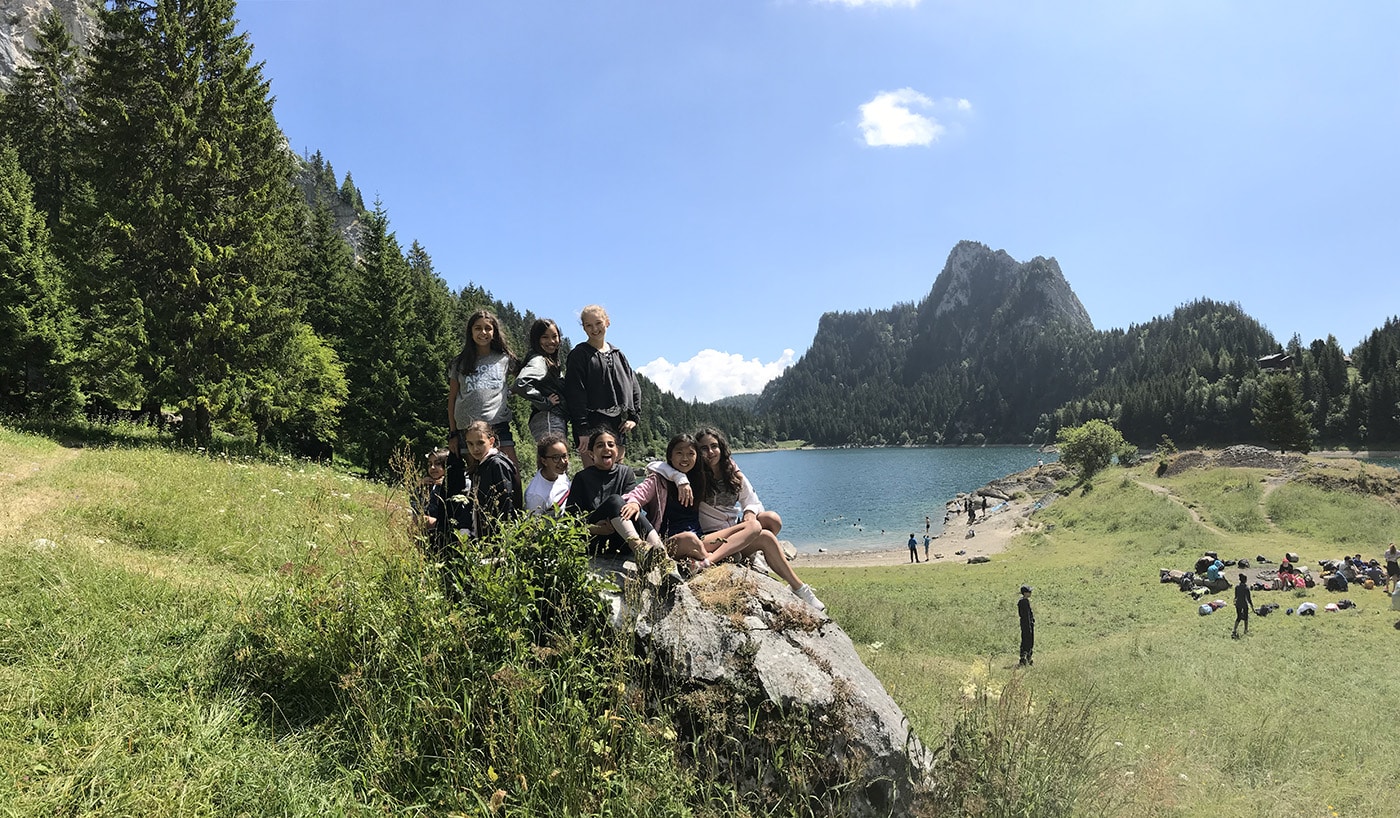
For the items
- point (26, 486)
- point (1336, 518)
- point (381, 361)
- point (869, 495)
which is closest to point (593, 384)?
point (26, 486)

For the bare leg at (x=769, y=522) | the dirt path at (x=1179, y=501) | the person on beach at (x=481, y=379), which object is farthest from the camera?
the dirt path at (x=1179, y=501)

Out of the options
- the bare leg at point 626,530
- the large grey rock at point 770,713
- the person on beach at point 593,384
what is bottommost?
the large grey rock at point 770,713

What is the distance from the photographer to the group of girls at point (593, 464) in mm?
5000

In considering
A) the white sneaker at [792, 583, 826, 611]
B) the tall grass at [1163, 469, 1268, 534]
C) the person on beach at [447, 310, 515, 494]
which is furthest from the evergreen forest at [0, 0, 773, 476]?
the tall grass at [1163, 469, 1268, 534]

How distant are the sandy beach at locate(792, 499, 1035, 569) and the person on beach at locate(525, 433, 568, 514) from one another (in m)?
32.2

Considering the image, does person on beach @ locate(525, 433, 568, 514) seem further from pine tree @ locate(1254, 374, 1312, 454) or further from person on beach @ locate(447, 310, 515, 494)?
pine tree @ locate(1254, 374, 1312, 454)

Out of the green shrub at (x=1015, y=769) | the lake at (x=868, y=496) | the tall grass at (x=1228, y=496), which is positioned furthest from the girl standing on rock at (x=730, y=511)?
the lake at (x=868, y=496)

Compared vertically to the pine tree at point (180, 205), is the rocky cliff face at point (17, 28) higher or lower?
higher

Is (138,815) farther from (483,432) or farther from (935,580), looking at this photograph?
(935,580)

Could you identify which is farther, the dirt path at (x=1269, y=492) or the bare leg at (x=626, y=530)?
the dirt path at (x=1269, y=492)

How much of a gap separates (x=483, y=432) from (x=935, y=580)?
86.4 ft

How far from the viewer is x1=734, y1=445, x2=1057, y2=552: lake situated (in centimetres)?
5388

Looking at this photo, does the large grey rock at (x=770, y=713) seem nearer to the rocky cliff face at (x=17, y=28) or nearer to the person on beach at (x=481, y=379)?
the person on beach at (x=481, y=379)

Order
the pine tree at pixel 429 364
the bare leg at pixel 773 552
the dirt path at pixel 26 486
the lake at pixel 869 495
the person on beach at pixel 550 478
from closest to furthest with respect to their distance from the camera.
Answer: the person on beach at pixel 550 478
the bare leg at pixel 773 552
the dirt path at pixel 26 486
the pine tree at pixel 429 364
the lake at pixel 869 495
